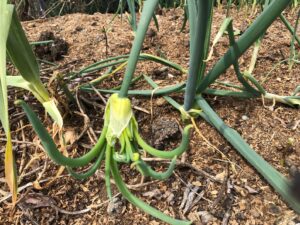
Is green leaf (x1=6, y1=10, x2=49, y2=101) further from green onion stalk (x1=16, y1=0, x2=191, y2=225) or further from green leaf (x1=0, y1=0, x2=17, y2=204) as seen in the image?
green onion stalk (x1=16, y1=0, x2=191, y2=225)

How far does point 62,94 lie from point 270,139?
52cm

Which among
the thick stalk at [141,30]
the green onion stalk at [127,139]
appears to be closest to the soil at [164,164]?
the green onion stalk at [127,139]

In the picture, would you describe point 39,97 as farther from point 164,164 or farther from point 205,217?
point 205,217

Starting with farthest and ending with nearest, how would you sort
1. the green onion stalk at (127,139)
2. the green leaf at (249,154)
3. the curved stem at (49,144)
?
the green leaf at (249,154)
the green onion stalk at (127,139)
the curved stem at (49,144)

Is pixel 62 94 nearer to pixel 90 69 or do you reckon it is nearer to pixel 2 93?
pixel 90 69

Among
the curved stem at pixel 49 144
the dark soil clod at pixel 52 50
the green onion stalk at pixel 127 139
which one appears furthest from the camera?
the dark soil clod at pixel 52 50

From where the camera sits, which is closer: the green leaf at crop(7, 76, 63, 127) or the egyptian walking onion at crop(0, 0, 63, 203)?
the egyptian walking onion at crop(0, 0, 63, 203)

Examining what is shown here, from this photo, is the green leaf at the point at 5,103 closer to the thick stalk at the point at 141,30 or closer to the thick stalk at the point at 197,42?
the thick stalk at the point at 141,30

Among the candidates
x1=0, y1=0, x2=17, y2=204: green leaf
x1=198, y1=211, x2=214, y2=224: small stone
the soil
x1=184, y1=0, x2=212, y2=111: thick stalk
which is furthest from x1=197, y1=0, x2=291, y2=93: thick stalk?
x1=0, y1=0, x2=17, y2=204: green leaf

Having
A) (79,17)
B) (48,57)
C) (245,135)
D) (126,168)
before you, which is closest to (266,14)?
(245,135)

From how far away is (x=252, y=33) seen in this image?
0.76m

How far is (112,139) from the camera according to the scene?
2.13 feet

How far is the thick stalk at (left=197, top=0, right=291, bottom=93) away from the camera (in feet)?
2.30

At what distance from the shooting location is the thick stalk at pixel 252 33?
2.30 ft
